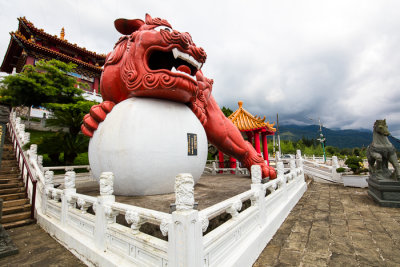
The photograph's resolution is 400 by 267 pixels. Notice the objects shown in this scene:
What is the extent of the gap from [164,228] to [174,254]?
0.25 m

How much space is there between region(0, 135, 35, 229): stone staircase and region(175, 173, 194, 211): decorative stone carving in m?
4.86

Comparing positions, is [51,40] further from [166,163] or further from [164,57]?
[166,163]

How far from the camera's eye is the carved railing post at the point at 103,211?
277cm

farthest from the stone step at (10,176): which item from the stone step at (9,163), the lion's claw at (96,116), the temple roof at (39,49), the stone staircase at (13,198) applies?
the temple roof at (39,49)

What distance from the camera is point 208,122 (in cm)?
620

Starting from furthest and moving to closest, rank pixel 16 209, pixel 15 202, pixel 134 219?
pixel 15 202
pixel 16 209
pixel 134 219

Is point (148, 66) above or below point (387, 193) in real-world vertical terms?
above

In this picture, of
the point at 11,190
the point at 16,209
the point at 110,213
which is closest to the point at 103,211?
the point at 110,213

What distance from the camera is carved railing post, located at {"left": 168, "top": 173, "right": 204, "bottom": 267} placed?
1.85 m

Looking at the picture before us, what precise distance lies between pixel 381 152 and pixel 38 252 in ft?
30.1

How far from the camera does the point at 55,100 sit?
12.3 metres

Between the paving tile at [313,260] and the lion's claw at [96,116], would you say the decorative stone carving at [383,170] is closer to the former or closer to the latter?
the paving tile at [313,260]

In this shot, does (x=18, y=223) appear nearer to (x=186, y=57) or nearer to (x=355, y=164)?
(x=186, y=57)

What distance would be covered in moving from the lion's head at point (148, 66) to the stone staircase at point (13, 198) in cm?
345
